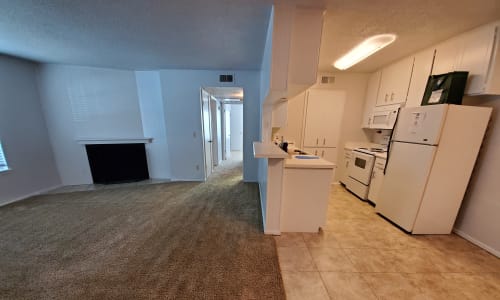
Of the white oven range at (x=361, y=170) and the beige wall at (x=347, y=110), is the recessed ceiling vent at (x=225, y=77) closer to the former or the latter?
the beige wall at (x=347, y=110)

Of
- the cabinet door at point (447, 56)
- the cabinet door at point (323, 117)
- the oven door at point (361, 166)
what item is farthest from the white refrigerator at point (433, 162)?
the cabinet door at point (323, 117)

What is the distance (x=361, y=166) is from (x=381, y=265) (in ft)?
5.95

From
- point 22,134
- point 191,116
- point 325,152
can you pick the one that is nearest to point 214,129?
point 191,116

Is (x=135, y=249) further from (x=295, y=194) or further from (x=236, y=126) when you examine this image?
(x=236, y=126)

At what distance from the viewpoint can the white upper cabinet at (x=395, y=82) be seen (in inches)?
101

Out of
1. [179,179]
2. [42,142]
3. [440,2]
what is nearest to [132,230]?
[179,179]

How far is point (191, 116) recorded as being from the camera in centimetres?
355

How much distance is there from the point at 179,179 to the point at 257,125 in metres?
2.26

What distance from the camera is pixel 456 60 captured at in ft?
6.42

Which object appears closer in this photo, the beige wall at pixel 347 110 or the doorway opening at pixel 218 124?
the beige wall at pixel 347 110

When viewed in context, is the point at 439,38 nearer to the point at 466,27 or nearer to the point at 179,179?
the point at 466,27

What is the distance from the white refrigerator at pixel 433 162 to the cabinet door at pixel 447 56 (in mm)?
697

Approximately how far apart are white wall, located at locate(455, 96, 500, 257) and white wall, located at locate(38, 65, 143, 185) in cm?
556

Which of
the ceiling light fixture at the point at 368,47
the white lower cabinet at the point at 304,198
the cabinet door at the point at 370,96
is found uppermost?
the ceiling light fixture at the point at 368,47
